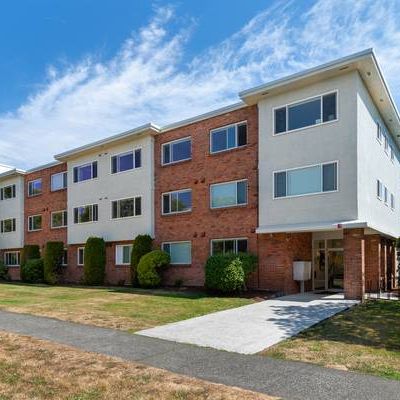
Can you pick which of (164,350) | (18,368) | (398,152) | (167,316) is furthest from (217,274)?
(398,152)

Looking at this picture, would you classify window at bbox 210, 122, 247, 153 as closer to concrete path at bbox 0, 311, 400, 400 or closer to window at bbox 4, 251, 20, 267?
concrete path at bbox 0, 311, 400, 400

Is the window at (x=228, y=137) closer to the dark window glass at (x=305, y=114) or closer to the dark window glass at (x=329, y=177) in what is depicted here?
the dark window glass at (x=305, y=114)

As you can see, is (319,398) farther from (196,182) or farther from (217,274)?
(196,182)

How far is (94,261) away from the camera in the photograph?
25891 mm

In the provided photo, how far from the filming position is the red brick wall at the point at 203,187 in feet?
65.4

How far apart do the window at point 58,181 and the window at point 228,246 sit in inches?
550

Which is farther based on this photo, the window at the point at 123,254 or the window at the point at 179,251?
the window at the point at 123,254

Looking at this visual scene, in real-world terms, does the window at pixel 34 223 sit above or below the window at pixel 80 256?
above

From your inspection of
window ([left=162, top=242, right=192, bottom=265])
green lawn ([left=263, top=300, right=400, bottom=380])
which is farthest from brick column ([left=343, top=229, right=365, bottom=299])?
window ([left=162, top=242, right=192, bottom=265])

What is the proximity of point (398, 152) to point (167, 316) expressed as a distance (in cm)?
1978

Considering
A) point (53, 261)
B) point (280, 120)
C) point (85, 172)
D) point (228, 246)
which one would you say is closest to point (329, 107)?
point (280, 120)

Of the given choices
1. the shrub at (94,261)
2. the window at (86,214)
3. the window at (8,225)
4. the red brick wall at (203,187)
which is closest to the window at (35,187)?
the window at (8,225)

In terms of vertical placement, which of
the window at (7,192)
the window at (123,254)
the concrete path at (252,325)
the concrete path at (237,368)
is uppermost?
the window at (7,192)

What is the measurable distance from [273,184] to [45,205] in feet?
64.2
